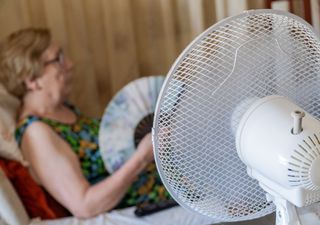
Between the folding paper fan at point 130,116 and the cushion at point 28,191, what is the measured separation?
0.25m

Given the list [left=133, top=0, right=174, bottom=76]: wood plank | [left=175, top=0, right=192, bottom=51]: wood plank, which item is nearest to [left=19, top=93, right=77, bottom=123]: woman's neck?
[left=133, top=0, right=174, bottom=76]: wood plank

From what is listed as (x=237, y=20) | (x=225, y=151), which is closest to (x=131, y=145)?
(x=225, y=151)

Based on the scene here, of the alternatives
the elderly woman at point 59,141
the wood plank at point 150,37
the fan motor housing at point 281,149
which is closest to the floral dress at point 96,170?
the elderly woman at point 59,141

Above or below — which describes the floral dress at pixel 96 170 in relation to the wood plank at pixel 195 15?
below

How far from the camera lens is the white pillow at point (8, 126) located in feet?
4.58

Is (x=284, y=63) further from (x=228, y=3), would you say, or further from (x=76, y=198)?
(x=228, y=3)

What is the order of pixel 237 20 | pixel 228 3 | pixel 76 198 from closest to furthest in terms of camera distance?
pixel 237 20, pixel 76 198, pixel 228 3

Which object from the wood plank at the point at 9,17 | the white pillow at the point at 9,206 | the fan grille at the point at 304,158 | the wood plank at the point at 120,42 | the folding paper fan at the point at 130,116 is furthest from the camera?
the wood plank at the point at 120,42

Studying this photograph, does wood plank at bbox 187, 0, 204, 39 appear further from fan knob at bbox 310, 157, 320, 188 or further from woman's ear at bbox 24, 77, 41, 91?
fan knob at bbox 310, 157, 320, 188

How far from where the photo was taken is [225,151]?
0.82 m

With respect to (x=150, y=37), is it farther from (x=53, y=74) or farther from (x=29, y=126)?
(x=29, y=126)

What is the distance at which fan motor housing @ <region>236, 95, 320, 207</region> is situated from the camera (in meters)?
0.68

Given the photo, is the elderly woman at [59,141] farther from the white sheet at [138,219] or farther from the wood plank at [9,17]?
the wood plank at [9,17]

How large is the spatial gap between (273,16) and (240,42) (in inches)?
2.7
